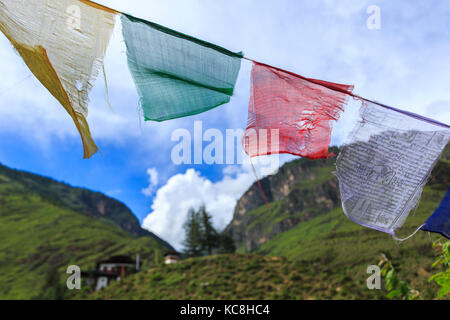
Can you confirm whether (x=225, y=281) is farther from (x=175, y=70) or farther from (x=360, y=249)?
(x=360, y=249)

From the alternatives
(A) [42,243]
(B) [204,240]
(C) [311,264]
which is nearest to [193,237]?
(B) [204,240]

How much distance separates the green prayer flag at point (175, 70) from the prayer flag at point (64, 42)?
24 cm

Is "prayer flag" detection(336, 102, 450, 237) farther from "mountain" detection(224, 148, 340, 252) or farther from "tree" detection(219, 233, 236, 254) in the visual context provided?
"mountain" detection(224, 148, 340, 252)

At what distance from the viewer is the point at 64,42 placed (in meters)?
2.79

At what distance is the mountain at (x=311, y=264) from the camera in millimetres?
26922

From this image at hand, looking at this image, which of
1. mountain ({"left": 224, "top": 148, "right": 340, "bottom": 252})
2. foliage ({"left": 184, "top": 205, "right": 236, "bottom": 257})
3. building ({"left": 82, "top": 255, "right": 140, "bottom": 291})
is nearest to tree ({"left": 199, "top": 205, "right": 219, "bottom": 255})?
foliage ({"left": 184, "top": 205, "right": 236, "bottom": 257})

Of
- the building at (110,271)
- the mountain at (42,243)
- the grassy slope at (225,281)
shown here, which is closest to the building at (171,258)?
the building at (110,271)

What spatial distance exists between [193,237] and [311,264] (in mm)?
20115

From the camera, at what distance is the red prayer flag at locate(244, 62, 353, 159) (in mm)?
3049

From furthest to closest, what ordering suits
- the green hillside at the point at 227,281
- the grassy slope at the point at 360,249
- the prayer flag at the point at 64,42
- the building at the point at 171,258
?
the building at the point at 171,258 < the grassy slope at the point at 360,249 < the green hillside at the point at 227,281 < the prayer flag at the point at 64,42

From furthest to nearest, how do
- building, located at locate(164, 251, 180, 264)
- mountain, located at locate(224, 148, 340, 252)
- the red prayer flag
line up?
mountain, located at locate(224, 148, 340, 252) → building, located at locate(164, 251, 180, 264) → the red prayer flag

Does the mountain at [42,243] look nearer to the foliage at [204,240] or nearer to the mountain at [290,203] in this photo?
the foliage at [204,240]

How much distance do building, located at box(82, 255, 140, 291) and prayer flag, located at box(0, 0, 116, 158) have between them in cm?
3869
